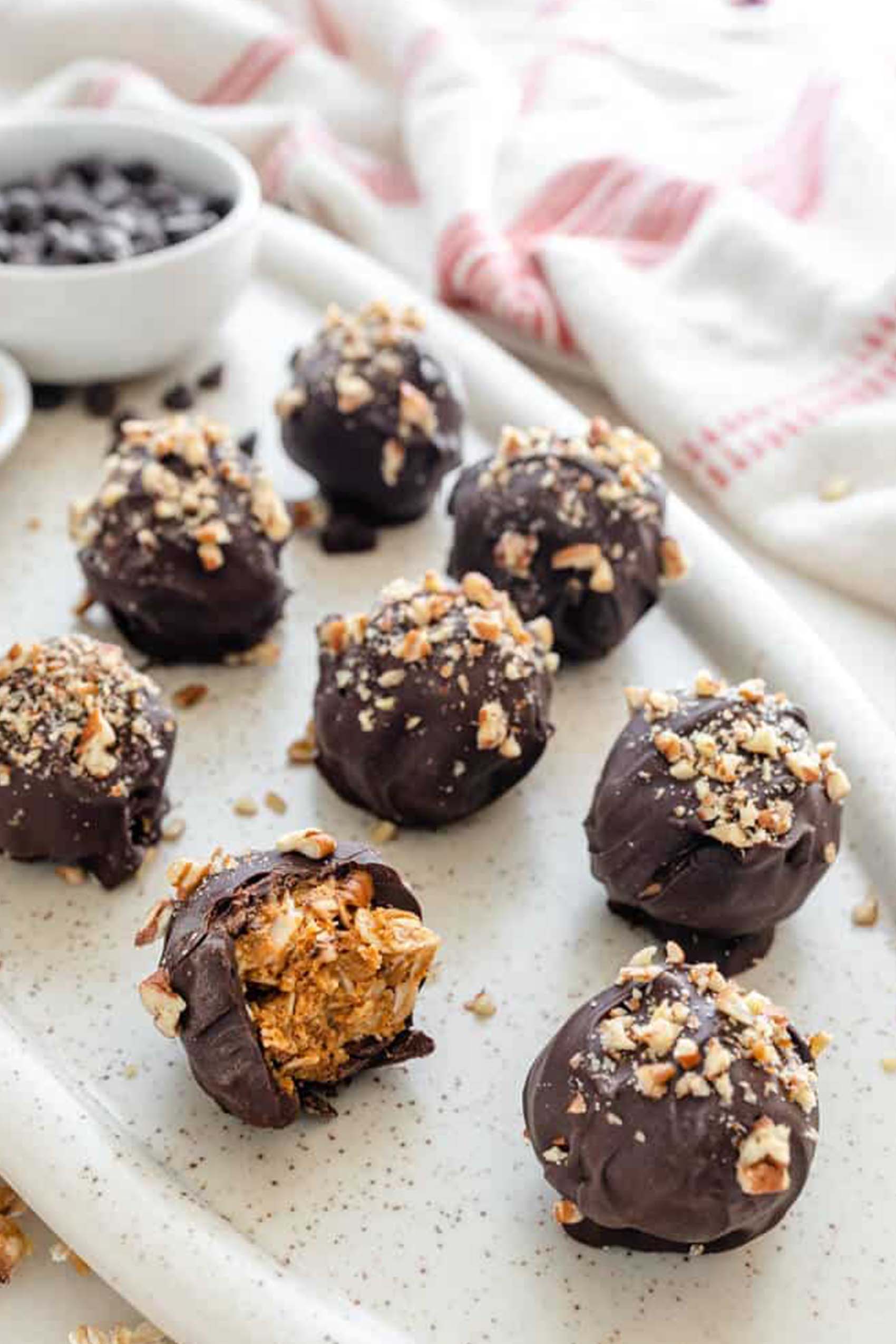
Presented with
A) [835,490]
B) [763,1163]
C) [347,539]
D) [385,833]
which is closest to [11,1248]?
[385,833]

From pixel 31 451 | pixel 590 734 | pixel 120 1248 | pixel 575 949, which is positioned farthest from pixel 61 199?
pixel 120 1248

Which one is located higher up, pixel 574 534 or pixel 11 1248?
pixel 574 534

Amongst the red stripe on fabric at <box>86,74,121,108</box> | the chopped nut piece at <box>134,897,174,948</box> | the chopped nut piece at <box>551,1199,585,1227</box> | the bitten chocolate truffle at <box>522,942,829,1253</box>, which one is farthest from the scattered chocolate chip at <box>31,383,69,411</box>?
the chopped nut piece at <box>551,1199,585,1227</box>

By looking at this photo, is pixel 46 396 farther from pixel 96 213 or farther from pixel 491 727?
pixel 491 727

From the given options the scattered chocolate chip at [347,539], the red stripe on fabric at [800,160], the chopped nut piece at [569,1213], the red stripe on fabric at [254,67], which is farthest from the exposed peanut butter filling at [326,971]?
the red stripe on fabric at [254,67]

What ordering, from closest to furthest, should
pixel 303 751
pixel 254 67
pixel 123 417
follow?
pixel 303 751 < pixel 123 417 < pixel 254 67

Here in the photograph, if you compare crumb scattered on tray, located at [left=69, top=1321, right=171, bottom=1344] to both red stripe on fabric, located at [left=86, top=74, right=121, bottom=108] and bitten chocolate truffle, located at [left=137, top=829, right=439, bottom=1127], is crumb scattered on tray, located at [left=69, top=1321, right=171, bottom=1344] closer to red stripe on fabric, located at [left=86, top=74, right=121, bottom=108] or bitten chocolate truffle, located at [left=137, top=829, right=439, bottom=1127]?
bitten chocolate truffle, located at [left=137, top=829, right=439, bottom=1127]

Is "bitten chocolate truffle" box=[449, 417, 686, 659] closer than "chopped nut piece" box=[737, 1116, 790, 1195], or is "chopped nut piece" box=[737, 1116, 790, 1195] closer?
"chopped nut piece" box=[737, 1116, 790, 1195]
